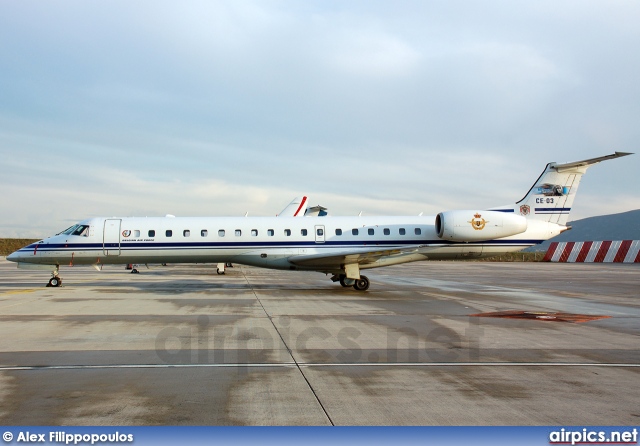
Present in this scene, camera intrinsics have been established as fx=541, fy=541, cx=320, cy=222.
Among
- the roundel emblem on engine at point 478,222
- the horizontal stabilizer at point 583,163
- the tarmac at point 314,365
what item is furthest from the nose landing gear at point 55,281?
the horizontal stabilizer at point 583,163

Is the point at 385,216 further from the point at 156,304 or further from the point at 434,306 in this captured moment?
the point at 156,304

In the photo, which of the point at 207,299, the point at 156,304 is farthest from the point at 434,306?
the point at 156,304

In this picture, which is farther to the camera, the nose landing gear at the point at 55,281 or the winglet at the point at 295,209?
the winglet at the point at 295,209

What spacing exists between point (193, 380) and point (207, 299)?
Answer: 10.2m

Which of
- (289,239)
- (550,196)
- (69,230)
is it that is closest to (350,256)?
(289,239)

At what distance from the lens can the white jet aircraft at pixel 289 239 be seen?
2075 cm

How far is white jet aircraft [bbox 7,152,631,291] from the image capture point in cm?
2075

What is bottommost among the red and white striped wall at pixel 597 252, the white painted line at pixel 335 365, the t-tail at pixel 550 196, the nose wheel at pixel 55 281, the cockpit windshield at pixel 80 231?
the white painted line at pixel 335 365

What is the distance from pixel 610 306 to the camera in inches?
635

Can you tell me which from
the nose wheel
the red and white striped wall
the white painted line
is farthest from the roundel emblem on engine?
the red and white striped wall

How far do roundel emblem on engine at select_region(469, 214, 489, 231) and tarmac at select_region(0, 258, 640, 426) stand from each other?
228 inches

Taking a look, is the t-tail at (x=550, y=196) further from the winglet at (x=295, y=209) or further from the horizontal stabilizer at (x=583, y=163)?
the winglet at (x=295, y=209)

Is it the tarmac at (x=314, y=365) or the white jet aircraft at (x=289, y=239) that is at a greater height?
the white jet aircraft at (x=289, y=239)

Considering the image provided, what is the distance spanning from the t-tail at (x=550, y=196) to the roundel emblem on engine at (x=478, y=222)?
2250 mm
